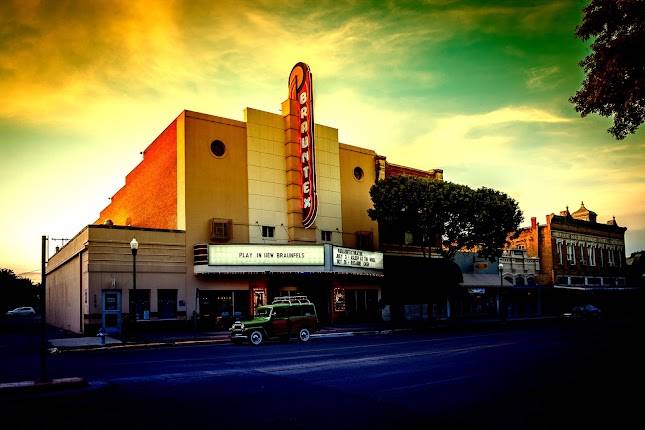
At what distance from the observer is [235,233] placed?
117ft

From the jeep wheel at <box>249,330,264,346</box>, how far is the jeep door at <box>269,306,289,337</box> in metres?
0.54

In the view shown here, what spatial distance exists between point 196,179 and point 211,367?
782 inches

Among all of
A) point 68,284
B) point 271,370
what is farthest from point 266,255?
point 271,370

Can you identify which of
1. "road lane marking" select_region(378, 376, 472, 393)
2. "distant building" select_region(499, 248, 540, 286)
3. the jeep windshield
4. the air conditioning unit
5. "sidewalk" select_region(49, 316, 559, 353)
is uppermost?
the air conditioning unit

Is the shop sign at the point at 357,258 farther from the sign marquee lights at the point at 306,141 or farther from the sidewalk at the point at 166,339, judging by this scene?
the sidewalk at the point at 166,339

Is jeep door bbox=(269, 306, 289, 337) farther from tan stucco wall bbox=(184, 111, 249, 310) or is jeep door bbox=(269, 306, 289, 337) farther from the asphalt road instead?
tan stucco wall bbox=(184, 111, 249, 310)

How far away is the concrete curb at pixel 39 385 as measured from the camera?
12289 millimetres

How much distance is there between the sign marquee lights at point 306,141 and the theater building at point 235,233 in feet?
0.27

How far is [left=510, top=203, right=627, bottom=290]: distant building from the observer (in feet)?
186

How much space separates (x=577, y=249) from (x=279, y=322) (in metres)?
46.5

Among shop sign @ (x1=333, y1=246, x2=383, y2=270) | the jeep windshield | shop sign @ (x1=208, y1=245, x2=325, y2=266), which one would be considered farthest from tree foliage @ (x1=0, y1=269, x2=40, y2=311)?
the jeep windshield

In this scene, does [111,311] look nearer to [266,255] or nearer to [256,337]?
[266,255]

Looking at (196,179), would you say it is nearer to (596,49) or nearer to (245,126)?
(245,126)

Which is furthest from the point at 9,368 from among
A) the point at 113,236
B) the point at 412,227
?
the point at 412,227
